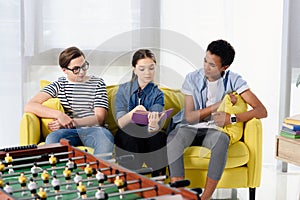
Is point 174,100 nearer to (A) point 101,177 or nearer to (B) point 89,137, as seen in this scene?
(B) point 89,137

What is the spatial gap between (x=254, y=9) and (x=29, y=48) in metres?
2.04

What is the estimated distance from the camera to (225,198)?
12.9ft

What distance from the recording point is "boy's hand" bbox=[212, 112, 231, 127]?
3.63m

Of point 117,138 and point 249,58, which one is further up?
point 249,58

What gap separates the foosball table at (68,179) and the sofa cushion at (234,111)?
1335 millimetres

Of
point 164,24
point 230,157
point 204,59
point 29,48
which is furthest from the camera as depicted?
point 164,24

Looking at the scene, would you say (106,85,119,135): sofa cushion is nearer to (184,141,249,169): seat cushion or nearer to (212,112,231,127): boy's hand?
(184,141,249,169): seat cushion

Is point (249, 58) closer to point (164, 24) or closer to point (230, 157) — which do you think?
point (164, 24)

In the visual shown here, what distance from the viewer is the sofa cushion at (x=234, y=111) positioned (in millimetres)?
3566

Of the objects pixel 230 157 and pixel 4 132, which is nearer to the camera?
pixel 230 157

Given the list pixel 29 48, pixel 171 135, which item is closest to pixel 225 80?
pixel 171 135

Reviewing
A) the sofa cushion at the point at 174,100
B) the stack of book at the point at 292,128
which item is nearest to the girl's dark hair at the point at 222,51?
the sofa cushion at the point at 174,100

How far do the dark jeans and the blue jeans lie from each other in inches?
4.0

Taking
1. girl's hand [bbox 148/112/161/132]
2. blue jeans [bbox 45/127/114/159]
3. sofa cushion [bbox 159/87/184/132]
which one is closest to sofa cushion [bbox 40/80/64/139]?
blue jeans [bbox 45/127/114/159]
